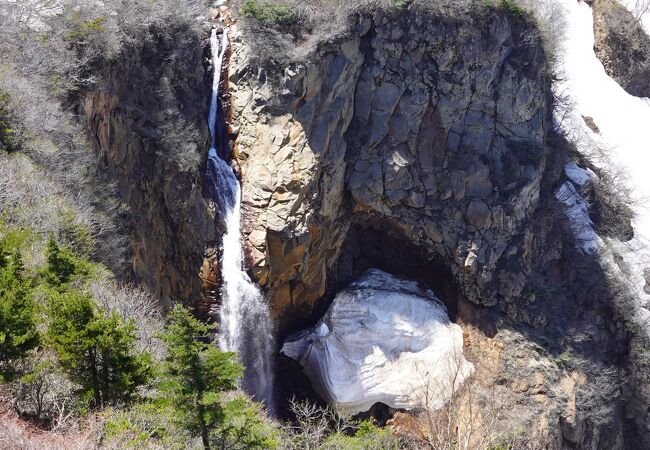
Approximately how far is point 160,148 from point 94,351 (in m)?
9.82

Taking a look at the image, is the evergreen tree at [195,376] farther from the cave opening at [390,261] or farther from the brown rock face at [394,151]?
the cave opening at [390,261]

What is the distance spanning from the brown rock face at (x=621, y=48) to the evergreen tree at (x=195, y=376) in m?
29.4

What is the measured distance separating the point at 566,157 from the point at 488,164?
600cm

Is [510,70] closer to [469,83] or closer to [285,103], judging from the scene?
[469,83]

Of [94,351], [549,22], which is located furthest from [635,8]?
[94,351]

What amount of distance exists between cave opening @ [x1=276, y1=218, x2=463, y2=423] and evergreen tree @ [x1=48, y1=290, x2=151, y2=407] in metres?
12.8

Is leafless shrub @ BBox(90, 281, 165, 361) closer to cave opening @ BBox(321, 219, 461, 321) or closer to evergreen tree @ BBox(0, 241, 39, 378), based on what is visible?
evergreen tree @ BBox(0, 241, 39, 378)

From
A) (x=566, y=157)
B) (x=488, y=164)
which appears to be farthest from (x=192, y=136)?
(x=566, y=157)

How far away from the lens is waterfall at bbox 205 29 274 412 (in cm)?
1975

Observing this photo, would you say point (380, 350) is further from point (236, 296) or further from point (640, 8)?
point (640, 8)

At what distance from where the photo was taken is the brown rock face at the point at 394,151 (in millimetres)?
19938

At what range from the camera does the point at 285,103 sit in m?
19.9

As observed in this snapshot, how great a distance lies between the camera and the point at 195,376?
868 centimetres

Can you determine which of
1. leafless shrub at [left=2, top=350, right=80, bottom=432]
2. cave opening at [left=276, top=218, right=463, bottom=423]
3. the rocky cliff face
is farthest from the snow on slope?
leafless shrub at [left=2, top=350, right=80, bottom=432]
